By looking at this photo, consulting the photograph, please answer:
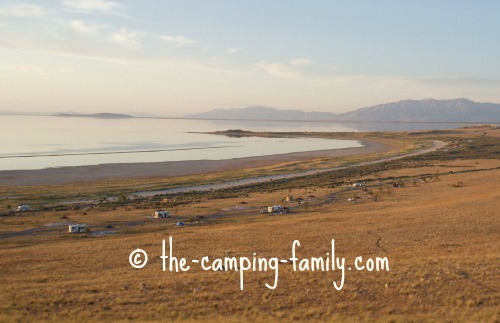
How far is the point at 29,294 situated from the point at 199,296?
6.23 meters

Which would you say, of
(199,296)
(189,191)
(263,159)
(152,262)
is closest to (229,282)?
(199,296)

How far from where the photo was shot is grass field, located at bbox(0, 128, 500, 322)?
53.2ft

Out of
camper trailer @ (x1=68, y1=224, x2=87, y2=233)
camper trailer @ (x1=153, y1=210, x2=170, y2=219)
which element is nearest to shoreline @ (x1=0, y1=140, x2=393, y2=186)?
camper trailer @ (x1=153, y1=210, x2=170, y2=219)

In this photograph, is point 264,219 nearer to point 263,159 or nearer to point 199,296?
point 199,296

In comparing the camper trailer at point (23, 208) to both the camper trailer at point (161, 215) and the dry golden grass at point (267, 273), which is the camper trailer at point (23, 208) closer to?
the dry golden grass at point (267, 273)

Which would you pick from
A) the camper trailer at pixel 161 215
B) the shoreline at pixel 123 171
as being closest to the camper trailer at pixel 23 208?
the camper trailer at pixel 161 215

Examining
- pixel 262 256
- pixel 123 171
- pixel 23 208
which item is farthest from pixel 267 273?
pixel 123 171

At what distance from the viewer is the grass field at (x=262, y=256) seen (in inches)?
638

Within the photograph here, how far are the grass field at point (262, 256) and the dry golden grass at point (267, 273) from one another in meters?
0.07

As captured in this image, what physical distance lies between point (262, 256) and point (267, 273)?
291 centimetres

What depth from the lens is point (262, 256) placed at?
76.4ft

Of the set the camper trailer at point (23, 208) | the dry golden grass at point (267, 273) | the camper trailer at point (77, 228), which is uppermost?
the dry golden grass at point (267, 273)

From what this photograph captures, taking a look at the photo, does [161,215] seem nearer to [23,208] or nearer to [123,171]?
[23,208]

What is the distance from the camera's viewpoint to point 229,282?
1912cm
